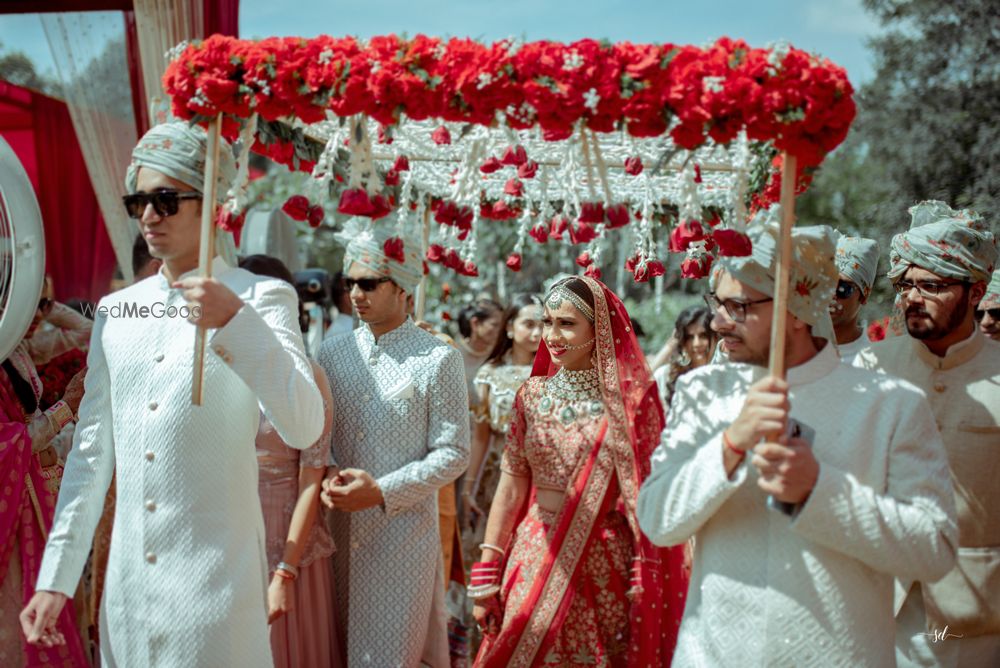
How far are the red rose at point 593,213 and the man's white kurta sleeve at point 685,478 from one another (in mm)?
519

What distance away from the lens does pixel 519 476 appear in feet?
14.2

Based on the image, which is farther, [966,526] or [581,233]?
[966,526]

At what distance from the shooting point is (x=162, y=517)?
2.96 meters

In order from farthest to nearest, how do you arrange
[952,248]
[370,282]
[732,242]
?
[370,282]
[952,248]
[732,242]

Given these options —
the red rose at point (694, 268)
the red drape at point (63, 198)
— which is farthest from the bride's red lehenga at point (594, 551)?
the red drape at point (63, 198)

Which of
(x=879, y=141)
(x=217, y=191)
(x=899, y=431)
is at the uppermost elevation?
(x=217, y=191)

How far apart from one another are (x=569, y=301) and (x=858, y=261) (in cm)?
128

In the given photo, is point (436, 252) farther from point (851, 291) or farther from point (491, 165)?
point (851, 291)

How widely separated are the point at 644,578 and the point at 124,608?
1.93m

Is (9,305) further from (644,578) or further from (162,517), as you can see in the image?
(644,578)

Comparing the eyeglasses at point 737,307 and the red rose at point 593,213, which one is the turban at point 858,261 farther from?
the red rose at point 593,213

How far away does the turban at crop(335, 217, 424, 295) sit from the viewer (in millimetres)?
4359

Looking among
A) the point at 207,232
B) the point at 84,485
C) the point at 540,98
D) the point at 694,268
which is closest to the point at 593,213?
the point at 540,98

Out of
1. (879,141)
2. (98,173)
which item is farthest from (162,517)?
(879,141)
